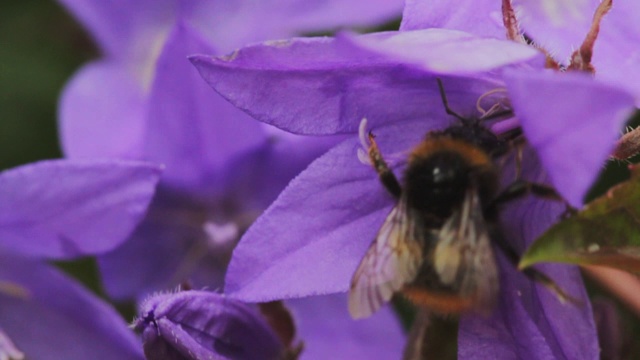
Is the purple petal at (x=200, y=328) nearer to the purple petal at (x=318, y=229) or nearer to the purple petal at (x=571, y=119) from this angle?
the purple petal at (x=318, y=229)

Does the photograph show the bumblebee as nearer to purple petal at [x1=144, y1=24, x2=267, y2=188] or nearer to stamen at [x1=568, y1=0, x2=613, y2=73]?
stamen at [x1=568, y1=0, x2=613, y2=73]

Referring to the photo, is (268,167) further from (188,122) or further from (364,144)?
(364,144)

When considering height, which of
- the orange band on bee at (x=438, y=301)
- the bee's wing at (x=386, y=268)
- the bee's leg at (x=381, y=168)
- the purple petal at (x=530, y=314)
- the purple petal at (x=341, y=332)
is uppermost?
the bee's leg at (x=381, y=168)

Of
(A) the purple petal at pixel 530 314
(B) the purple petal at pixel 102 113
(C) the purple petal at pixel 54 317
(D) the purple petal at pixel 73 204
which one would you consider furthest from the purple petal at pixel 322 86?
(B) the purple petal at pixel 102 113

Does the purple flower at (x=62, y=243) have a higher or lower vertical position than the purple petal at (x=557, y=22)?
lower

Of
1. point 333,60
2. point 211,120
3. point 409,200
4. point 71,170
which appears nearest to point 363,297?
point 409,200

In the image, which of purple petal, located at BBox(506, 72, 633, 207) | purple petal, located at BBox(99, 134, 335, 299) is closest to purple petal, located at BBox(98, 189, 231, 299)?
purple petal, located at BBox(99, 134, 335, 299)

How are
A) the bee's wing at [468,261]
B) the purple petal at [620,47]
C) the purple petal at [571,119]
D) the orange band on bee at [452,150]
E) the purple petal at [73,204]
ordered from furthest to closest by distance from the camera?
the purple petal at [73,204] < the purple petal at [620,47] < the orange band on bee at [452,150] < the bee's wing at [468,261] < the purple petal at [571,119]
